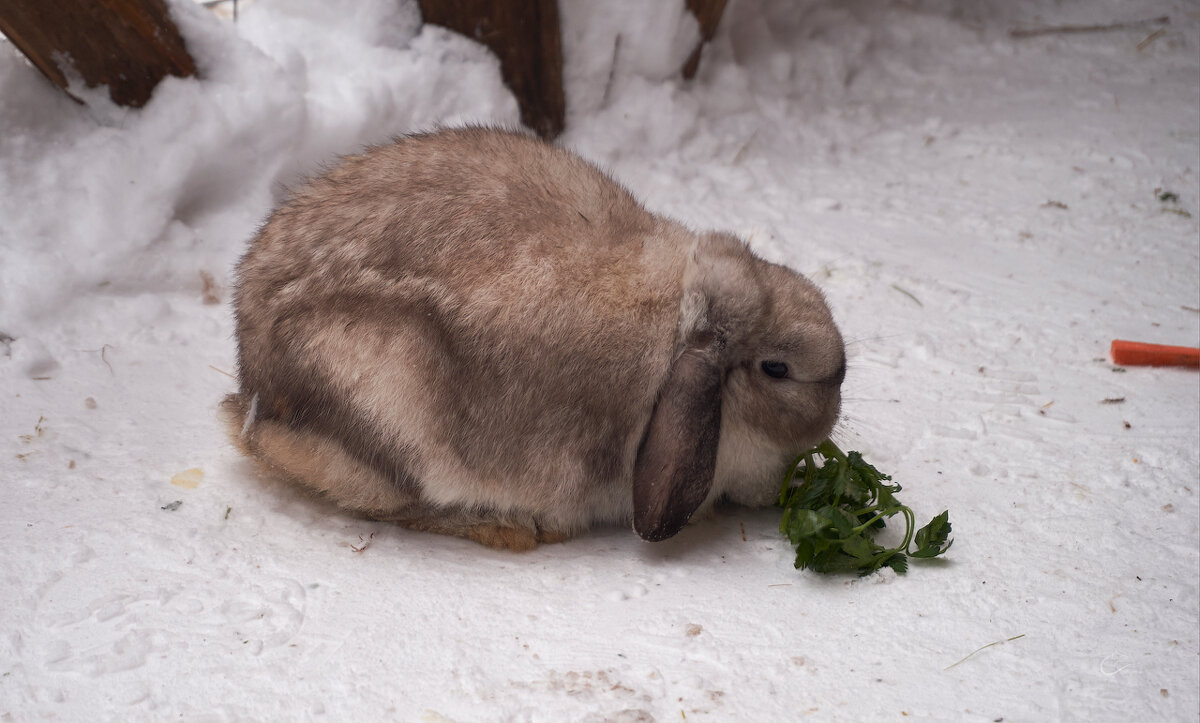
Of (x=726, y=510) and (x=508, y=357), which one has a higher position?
(x=508, y=357)

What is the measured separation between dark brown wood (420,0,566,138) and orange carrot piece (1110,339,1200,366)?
114 inches

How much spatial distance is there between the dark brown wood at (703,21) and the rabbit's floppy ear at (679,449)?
124 inches

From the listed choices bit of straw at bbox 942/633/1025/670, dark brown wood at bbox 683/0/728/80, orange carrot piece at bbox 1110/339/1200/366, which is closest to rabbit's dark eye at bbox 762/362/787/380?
bit of straw at bbox 942/633/1025/670

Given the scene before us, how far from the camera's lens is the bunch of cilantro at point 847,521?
2.80 meters

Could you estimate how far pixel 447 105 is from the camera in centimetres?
488

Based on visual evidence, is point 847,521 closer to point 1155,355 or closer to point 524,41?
point 1155,355

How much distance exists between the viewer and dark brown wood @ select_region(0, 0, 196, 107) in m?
3.93

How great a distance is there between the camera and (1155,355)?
395 centimetres

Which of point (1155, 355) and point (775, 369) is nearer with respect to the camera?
point (775, 369)

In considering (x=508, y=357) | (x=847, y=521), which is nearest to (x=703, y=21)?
(x=508, y=357)

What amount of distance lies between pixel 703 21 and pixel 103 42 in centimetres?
300

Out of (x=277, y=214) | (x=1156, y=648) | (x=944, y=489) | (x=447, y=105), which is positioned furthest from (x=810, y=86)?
(x=1156, y=648)

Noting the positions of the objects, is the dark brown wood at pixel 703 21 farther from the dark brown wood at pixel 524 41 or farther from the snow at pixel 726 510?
the dark brown wood at pixel 524 41

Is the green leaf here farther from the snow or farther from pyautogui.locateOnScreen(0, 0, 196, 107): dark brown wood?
pyautogui.locateOnScreen(0, 0, 196, 107): dark brown wood
